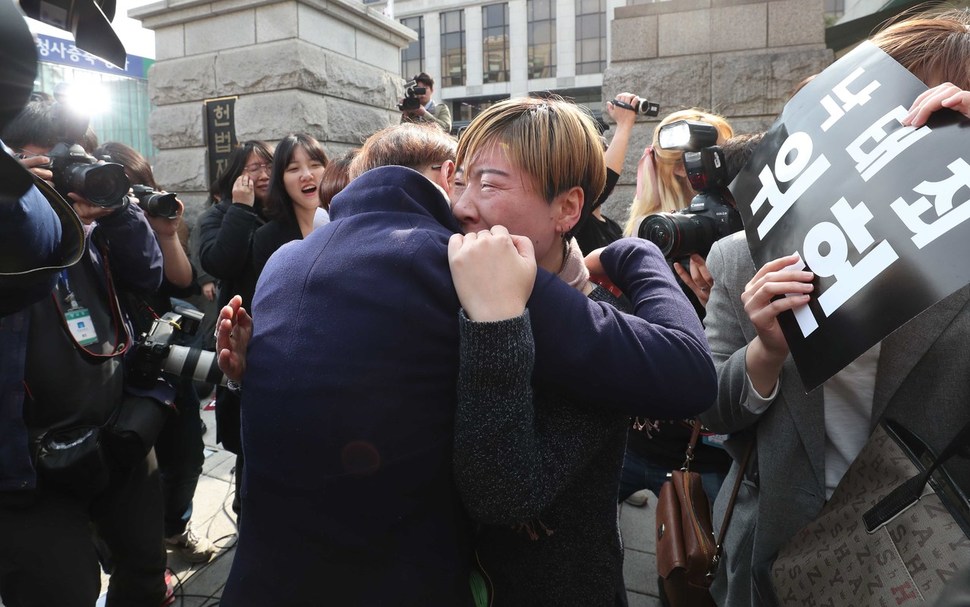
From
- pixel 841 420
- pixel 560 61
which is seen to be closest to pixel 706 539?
pixel 841 420

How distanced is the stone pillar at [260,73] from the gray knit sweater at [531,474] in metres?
5.55

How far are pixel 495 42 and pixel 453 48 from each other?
8.32ft

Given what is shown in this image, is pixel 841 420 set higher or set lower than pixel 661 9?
lower

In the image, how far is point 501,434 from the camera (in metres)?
0.87

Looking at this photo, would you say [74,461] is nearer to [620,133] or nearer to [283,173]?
[283,173]

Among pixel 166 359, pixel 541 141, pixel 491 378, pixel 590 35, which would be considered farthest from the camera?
pixel 590 35

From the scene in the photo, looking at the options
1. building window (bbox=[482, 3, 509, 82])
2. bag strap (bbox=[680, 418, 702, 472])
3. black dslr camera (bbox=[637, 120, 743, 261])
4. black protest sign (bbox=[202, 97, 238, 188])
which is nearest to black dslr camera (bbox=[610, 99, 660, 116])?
black dslr camera (bbox=[637, 120, 743, 261])

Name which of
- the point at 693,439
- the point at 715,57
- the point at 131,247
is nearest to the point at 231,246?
the point at 131,247

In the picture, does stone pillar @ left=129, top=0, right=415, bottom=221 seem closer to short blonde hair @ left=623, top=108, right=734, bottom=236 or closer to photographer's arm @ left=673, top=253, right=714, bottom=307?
short blonde hair @ left=623, top=108, right=734, bottom=236

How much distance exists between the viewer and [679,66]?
5371 millimetres

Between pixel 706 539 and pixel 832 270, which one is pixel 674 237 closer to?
pixel 832 270

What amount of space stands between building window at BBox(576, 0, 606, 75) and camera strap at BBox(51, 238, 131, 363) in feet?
107

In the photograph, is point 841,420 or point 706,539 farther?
point 706,539

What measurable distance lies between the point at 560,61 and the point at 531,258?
34139 mm
